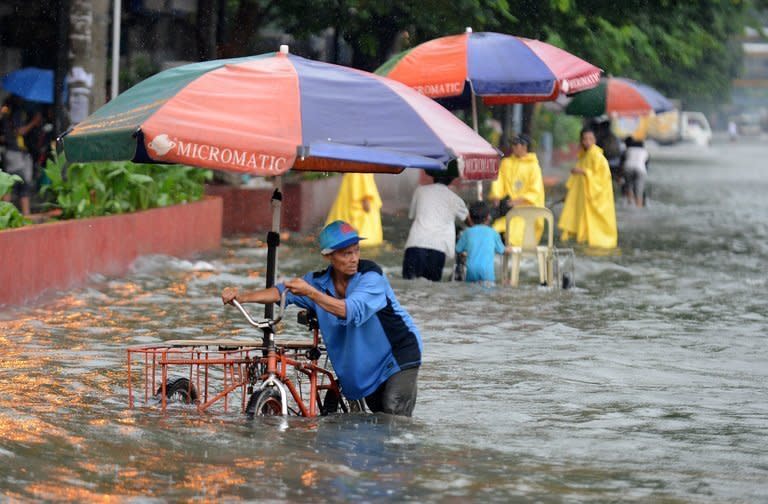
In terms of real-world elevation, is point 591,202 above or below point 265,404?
→ above

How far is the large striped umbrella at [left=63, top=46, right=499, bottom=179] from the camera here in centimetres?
767

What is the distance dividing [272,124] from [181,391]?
68.6 inches

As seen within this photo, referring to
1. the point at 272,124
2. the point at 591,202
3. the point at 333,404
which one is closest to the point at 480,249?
the point at 591,202

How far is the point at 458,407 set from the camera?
9.98 m

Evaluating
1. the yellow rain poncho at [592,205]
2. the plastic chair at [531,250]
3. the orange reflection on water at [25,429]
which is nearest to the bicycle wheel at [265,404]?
the orange reflection on water at [25,429]

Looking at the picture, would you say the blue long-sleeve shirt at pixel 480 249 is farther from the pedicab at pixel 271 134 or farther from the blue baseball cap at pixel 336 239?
the blue baseball cap at pixel 336 239

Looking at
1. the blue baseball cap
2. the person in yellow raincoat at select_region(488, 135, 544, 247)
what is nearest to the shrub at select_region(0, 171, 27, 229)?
the person in yellow raincoat at select_region(488, 135, 544, 247)

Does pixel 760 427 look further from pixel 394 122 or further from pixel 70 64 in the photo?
pixel 70 64

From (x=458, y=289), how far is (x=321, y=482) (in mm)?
8305

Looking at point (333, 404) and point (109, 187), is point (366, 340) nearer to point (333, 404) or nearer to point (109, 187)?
point (333, 404)

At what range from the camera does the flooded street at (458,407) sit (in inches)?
298

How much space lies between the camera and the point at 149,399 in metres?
9.24

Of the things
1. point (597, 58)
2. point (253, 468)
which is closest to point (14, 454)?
point (253, 468)

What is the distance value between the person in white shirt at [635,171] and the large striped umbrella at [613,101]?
88 centimetres
